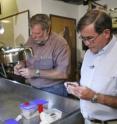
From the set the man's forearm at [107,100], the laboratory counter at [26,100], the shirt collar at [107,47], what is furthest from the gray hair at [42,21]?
the man's forearm at [107,100]

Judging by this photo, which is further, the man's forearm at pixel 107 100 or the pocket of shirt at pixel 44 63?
the pocket of shirt at pixel 44 63

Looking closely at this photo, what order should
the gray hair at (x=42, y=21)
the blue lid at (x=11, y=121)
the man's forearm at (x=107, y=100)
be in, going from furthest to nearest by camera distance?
the gray hair at (x=42, y=21)
the blue lid at (x=11, y=121)
the man's forearm at (x=107, y=100)

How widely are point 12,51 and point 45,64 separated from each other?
0.28 metres

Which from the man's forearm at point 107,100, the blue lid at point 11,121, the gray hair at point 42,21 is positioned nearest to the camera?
A: the man's forearm at point 107,100

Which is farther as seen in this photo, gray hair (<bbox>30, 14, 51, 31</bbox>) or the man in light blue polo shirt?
gray hair (<bbox>30, 14, 51, 31</bbox>)

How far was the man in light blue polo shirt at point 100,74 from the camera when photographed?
1.03 meters

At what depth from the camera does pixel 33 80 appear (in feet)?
5.69

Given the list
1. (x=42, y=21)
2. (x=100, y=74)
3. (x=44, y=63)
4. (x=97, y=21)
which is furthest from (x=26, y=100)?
(x=97, y=21)

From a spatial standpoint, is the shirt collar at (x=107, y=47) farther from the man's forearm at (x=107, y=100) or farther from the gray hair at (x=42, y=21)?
the gray hair at (x=42, y=21)

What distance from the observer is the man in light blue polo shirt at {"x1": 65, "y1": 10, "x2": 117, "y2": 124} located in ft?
3.39

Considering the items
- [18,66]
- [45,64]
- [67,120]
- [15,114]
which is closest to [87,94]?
[67,120]

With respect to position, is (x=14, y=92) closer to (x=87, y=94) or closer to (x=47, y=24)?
(x=47, y=24)

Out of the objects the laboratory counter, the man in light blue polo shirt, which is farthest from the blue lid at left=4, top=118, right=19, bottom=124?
the man in light blue polo shirt

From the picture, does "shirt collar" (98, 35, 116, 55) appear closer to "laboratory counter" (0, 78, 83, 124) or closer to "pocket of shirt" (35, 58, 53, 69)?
"laboratory counter" (0, 78, 83, 124)
